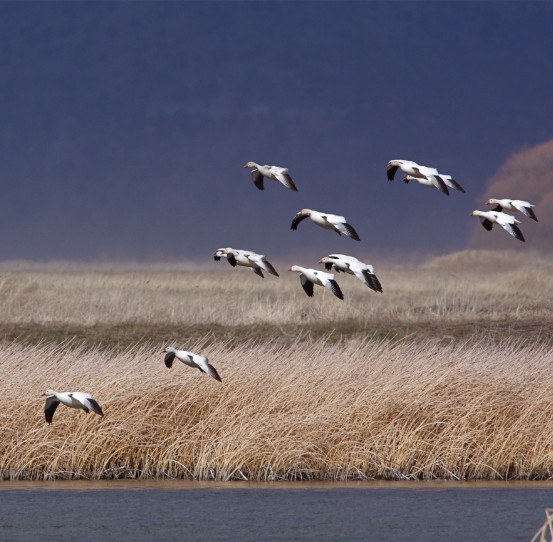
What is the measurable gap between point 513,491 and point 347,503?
2.25 meters

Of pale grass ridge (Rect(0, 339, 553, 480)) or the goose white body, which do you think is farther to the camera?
pale grass ridge (Rect(0, 339, 553, 480))

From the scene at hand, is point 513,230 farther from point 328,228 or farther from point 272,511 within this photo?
point 272,511

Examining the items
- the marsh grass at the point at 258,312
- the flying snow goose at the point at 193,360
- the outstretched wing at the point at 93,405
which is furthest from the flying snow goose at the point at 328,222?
the marsh grass at the point at 258,312

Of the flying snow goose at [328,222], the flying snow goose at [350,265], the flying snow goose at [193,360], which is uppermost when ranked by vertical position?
the flying snow goose at [328,222]

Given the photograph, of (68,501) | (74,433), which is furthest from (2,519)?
(74,433)

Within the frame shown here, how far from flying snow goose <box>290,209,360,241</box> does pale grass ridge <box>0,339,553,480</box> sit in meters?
4.02

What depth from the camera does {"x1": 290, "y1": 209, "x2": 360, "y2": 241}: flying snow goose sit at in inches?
486

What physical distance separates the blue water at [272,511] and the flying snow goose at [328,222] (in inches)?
135

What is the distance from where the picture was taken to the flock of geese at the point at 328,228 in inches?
489

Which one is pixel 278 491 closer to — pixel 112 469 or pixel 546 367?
pixel 112 469

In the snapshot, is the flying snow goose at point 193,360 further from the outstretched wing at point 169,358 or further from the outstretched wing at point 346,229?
the outstretched wing at point 346,229

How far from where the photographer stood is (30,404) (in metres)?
16.7

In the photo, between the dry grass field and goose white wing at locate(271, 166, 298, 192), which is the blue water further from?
goose white wing at locate(271, 166, 298, 192)

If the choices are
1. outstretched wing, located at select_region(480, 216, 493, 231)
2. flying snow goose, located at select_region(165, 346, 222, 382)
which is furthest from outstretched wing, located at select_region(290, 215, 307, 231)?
outstretched wing, located at select_region(480, 216, 493, 231)
